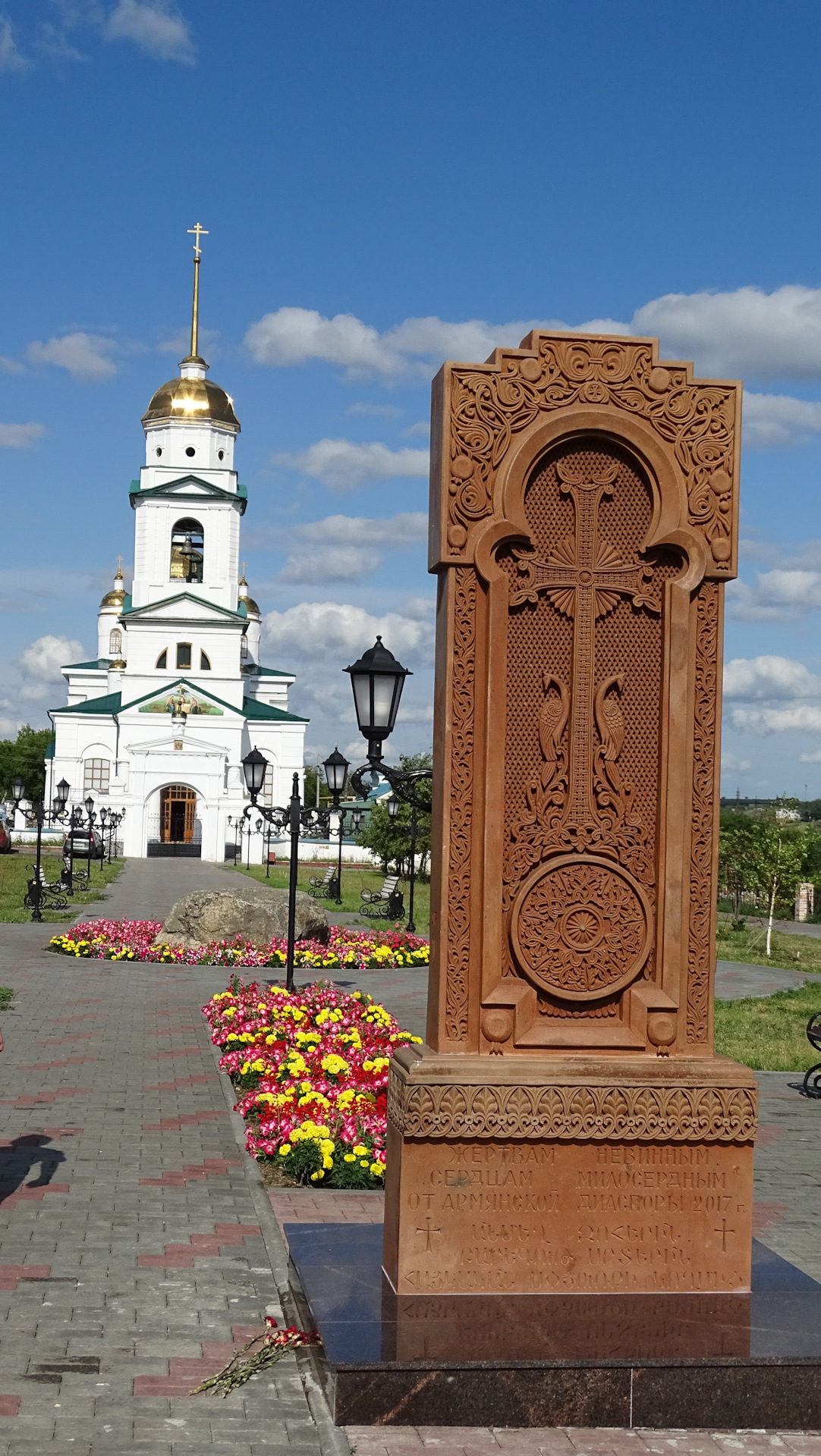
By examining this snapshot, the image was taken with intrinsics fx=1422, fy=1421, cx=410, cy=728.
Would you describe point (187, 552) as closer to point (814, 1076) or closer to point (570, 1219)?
point (814, 1076)

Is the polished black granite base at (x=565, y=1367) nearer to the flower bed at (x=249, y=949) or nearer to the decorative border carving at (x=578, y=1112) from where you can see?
the decorative border carving at (x=578, y=1112)

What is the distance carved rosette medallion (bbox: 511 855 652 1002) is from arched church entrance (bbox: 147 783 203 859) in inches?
2283

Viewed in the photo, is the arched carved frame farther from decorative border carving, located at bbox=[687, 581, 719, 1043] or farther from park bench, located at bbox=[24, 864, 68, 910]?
park bench, located at bbox=[24, 864, 68, 910]

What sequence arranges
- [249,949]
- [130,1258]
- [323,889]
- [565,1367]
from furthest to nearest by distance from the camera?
[323,889]
[249,949]
[130,1258]
[565,1367]

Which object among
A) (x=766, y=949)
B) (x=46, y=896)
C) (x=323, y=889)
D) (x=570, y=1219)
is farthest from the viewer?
Result: (x=323, y=889)

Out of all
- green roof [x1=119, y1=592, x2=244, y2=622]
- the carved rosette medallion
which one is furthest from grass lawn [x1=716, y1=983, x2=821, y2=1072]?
green roof [x1=119, y1=592, x2=244, y2=622]

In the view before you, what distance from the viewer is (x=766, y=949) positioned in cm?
2564

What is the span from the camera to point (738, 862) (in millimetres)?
27562

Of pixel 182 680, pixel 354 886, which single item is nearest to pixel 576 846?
pixel 354 886

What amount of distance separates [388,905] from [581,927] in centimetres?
2367

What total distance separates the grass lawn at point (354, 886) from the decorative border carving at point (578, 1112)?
14.3 metres

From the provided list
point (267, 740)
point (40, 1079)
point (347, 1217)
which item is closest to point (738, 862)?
point (40, 1079)

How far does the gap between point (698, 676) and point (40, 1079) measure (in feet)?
23.6

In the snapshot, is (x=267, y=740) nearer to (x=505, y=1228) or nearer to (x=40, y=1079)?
(x=40, y=1079)
